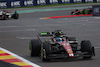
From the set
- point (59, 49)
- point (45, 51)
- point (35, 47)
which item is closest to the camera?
point (45, 51)

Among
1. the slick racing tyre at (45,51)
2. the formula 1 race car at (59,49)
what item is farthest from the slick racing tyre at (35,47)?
the slick racing tyre at (45,51)

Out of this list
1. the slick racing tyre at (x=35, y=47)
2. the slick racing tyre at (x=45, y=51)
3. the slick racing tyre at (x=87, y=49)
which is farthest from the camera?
the slick racing tyre at (x=35, y=47)

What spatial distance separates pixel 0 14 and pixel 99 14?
40.2 ft

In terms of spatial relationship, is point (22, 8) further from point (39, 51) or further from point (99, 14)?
point (39, 51)

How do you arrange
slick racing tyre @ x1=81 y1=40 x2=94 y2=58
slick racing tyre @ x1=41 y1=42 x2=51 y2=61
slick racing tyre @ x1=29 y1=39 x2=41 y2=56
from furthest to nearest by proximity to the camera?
slick racing tyre @ x1=29 y1=39 x2=41 y2=56, slick racing tyre @ x1=81 y1=40 x2=94 y2=58, slick racing tyre @ x1=41 y1=42 x2=51 y2=61

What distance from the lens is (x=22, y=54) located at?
12086 mm

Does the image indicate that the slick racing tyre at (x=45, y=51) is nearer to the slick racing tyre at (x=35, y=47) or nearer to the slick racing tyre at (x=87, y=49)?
the slick racing tyre at (x=35, y=47)

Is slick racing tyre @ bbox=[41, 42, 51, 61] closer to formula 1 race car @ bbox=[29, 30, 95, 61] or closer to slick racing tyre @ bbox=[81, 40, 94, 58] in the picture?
formula 1 race car @ bbox=[29, 30, 95, 61]

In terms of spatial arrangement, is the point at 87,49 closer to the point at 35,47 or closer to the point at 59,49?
the point at 59,49

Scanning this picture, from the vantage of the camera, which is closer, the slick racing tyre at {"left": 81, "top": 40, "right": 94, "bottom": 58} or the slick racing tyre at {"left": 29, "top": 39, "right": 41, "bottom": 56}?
the slick racing tyre at {"left": 81, "top": 40, "right": 94, "bottom": 58}

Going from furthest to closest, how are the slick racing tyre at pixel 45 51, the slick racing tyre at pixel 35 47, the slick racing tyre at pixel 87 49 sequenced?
1. the slick racing tyre at pixel 35 47
2. the slick racing tyre at pixel 87 49
3. the slick racing tyre at pixel 45 51

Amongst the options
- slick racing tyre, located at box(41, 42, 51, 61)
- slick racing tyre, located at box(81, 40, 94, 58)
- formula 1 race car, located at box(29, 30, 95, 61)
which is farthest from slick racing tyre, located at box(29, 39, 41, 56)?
slick racing tyre, located at box(81, 40, 94, 58)

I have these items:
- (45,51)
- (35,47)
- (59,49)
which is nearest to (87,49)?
(59,49)

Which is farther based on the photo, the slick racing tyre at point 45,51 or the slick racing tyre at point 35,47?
the slick racing tyre at point 35,47
